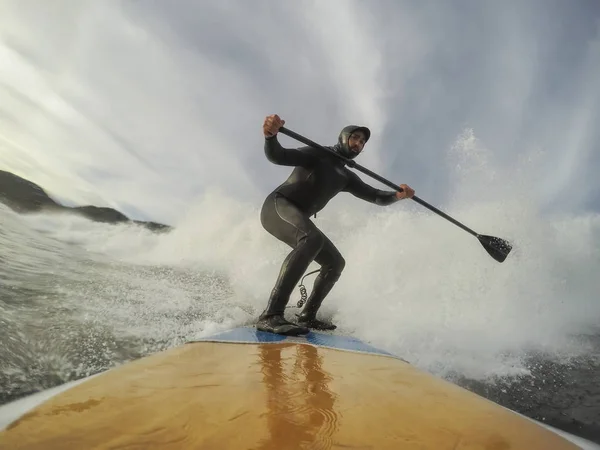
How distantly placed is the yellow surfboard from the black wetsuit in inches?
54.8

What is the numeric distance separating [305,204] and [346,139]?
85cm

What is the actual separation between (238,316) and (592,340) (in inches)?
265

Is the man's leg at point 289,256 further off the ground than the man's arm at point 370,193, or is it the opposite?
the man's arm at point 370,193

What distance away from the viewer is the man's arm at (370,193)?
3.94 m

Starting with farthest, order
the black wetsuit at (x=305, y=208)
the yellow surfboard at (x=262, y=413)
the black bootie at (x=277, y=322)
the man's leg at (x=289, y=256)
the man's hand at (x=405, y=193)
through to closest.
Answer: the man's hand at (x=405, y=193), the black wetsuit at (x=305, y=208), the man's leg at (x=289, y=256), the black bootie at (x=277, y=322), the yellow surfboard at (x=262, y=413)

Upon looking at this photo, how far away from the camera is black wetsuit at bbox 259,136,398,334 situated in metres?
3.06

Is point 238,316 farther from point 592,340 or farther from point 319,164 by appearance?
point 592,340

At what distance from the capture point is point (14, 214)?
11531mm

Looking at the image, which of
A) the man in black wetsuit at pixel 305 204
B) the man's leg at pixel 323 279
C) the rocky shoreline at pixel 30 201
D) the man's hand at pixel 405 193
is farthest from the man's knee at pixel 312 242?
the rocky shoreline at pixel 30 201

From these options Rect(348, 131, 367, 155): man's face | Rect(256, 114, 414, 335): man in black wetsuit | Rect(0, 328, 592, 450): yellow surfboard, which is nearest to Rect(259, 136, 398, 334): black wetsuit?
Rect(256, 114, 414, 335): man in black wetsuit

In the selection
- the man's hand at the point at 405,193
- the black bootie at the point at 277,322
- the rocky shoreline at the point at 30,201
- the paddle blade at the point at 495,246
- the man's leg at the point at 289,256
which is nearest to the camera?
the black bootie at the point at 277,322

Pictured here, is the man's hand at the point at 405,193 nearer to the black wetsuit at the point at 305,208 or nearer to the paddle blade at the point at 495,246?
the black wetsuit at the point at 305,208

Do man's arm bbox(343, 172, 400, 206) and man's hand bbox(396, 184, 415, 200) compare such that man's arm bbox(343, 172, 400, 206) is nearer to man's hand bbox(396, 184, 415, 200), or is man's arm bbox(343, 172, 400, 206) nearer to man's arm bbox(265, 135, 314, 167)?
man's hand bbox(396, 184, 415, 200)

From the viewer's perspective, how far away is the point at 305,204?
A: 3.48 m
